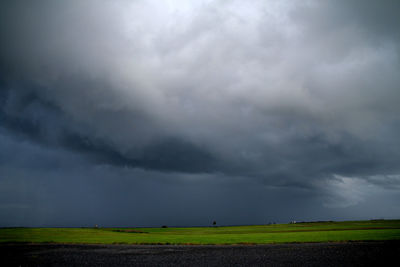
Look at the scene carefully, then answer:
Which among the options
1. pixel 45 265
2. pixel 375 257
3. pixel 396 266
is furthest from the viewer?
pixel 375 257

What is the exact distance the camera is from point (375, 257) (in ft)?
89.0

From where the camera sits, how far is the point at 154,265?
2480 centimetres

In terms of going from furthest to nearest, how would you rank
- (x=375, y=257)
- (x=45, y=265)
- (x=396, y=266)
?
(x=375, y=257)
(x=45, y=265)
(x=396, y=266)

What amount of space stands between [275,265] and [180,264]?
8762 mm

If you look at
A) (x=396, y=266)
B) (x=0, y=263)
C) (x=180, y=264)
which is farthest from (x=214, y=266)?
(x=0, y=263)

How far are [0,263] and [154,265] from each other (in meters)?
15.8

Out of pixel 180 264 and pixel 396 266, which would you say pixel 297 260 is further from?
pixel 180 264

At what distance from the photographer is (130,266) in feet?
80.2

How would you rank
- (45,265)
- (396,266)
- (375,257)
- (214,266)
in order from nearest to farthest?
1. (396,266)
2. (214,266)
3. (45,265)
4. (375,257)

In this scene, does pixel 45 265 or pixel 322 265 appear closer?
pixel 322 265

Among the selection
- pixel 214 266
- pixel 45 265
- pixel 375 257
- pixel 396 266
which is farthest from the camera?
pixel 375 257

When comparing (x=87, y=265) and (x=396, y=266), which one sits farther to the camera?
(x=87, y=265)

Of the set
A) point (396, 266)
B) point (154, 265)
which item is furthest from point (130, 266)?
point (396, 266)

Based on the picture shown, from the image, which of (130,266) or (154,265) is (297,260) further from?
(130,266)
